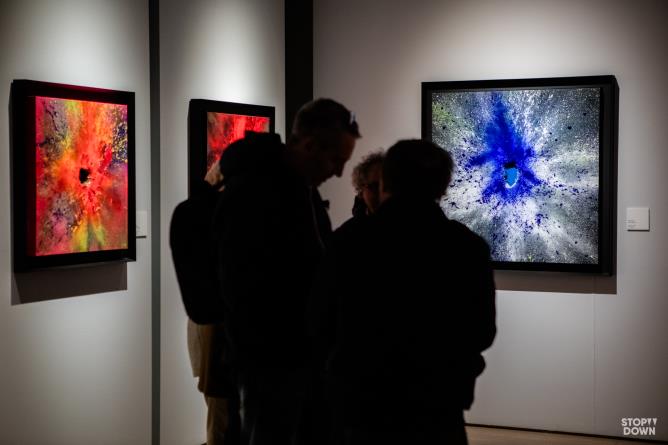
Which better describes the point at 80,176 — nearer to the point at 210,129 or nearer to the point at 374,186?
the point at 210,129

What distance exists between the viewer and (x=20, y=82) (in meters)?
3.39

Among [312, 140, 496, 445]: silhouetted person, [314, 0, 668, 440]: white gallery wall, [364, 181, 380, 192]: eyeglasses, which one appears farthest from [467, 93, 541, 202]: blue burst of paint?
[312, 140, 496, 445]: silhouetted person

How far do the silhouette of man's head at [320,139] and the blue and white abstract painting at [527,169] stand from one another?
2.77 meters

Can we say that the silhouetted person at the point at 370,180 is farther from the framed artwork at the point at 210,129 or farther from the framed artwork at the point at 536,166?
the framed artwork at the point at 536,166

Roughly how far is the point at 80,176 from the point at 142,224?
21.0 inches

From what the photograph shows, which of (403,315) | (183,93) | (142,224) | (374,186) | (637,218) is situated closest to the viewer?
(403,315)

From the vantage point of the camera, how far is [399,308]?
6.40ft

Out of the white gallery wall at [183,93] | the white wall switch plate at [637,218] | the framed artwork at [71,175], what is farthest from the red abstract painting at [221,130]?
the white wall switch plate at [637,218]

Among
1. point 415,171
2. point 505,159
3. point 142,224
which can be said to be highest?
point 505,159

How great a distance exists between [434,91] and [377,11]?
0.67 m

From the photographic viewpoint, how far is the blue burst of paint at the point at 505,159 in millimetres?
4961

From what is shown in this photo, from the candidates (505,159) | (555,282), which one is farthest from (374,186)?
(555,282)

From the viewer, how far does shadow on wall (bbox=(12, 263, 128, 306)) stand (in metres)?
3.46

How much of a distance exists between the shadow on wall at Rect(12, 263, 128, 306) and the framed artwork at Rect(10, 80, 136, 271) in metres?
0.06
